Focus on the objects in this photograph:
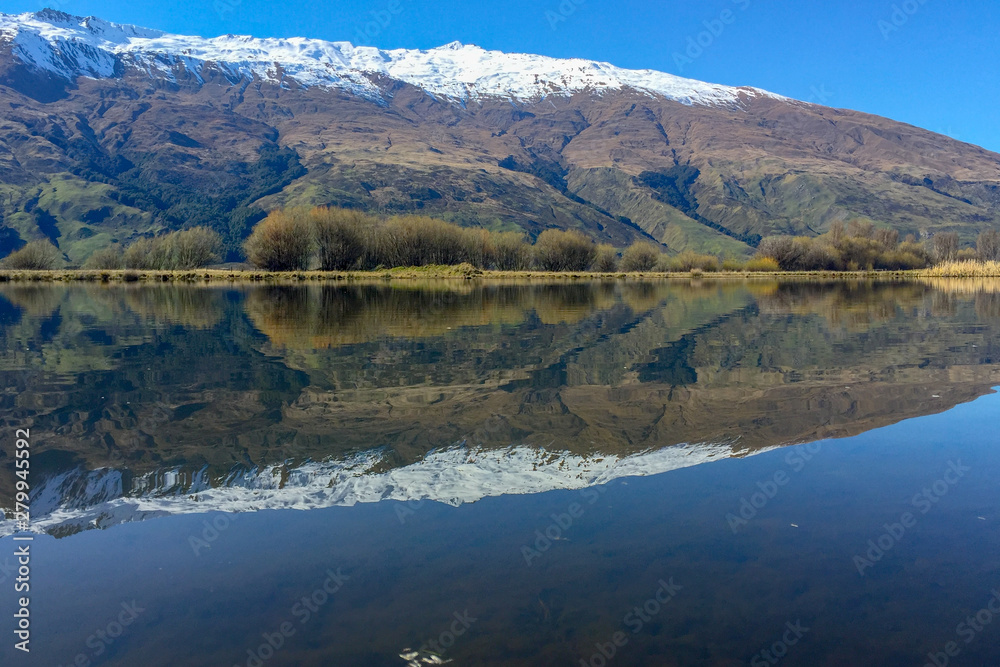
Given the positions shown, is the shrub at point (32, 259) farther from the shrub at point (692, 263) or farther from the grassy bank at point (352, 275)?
the shrub at point (692, 263)

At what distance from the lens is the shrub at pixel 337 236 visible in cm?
11925

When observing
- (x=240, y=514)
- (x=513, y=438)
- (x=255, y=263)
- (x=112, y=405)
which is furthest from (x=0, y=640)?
(x=255, y=263)

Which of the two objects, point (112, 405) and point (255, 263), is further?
point (255, 263)

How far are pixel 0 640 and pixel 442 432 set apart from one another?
7.31 meters

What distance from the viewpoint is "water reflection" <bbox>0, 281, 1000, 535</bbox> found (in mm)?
9914

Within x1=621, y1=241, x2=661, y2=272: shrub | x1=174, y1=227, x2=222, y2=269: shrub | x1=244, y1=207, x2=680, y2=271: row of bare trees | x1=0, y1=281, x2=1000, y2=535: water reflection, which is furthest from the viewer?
x1=621, y1=241, x2=661, y2=272: shrub

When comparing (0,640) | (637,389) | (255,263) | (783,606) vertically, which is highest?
(255,263)

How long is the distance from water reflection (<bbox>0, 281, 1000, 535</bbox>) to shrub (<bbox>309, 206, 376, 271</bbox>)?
89684 mm

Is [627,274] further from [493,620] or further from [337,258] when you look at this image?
[493,620]

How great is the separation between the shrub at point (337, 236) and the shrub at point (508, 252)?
26.5 m

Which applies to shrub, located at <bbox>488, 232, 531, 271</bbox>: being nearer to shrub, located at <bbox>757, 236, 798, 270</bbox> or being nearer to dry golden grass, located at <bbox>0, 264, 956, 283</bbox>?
dry golden grass, located at <bbox>0, 264, 956, 283</bbox>

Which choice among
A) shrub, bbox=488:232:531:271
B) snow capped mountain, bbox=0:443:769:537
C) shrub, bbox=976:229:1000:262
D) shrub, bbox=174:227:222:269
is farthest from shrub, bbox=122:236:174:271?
shrub, bbox=976:229:1000:262

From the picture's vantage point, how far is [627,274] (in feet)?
436

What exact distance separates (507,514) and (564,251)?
13171 centimetres
